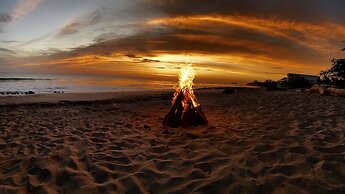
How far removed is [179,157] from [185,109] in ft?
9.56

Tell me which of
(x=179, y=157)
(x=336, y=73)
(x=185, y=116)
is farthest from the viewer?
(x=336, y=73)

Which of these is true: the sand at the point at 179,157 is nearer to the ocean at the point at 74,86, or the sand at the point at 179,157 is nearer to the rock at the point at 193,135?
the rock at the point at 193,135

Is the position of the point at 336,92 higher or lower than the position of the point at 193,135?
higher

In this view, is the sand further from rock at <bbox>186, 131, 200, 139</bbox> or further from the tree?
the tree

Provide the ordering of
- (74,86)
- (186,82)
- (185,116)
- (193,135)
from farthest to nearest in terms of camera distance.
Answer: (74,86), (186,82), (185,116), (193,135)

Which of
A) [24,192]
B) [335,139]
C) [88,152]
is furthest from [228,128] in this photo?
[24,192]

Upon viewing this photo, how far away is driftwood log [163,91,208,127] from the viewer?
7.32 metres

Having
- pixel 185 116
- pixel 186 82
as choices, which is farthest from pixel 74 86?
pixel 185 116

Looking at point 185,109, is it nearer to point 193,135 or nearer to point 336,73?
point 193,135

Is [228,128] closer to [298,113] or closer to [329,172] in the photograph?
[298,113]

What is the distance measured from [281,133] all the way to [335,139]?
1092 millimetres

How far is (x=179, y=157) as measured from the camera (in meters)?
4.73

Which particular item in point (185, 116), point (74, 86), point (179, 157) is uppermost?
point (74, 86)

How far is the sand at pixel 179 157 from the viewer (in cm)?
357
